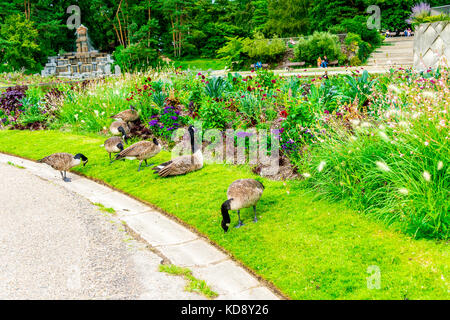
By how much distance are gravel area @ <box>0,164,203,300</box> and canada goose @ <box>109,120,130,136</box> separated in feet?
10.2

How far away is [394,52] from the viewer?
27.8m

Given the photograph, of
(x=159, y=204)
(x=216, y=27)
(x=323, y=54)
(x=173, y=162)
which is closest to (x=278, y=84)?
(x=173, y=162)

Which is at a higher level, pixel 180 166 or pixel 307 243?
pixel 180 166

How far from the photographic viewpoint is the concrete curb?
4816 mm

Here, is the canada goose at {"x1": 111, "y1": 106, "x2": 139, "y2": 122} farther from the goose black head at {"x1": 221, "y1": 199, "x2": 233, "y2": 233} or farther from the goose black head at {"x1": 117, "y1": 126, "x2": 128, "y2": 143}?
the goose black head at {"x1": 221, "y1": 199, "x2": 233, "y2": 233}

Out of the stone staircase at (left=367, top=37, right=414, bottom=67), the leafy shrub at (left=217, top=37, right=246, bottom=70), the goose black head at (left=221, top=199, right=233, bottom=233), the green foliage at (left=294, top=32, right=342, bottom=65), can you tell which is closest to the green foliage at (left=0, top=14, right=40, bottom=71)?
the leafy shrub at (left=217, top=37, right=246, bottom=70)

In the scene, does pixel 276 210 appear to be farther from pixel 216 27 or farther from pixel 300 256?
pixel 216 27

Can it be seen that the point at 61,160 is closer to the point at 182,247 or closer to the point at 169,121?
the point at 169,121

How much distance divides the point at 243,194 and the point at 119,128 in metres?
6.21

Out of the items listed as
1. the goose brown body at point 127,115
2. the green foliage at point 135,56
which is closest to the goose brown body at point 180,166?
the goose brown body at point 127,115

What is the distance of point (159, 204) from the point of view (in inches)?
300

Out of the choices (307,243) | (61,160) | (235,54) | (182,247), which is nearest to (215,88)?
(61,160)

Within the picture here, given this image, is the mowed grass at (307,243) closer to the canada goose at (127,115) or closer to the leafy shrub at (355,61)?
the canada goose at (127,115)

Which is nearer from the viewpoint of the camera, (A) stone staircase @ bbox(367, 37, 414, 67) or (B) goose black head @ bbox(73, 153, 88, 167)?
(B) goose black head @ bbox(73, 153, 88, 167)
